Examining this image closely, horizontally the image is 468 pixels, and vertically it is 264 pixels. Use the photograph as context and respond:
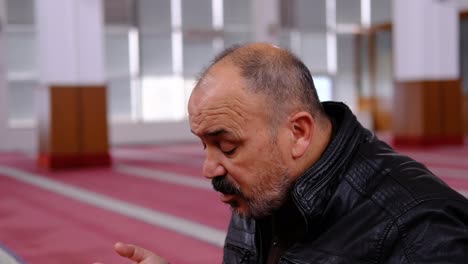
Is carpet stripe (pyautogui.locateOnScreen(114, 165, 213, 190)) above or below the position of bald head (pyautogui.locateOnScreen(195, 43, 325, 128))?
below

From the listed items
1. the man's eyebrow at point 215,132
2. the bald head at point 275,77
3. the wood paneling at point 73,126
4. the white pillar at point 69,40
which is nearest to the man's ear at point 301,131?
the bald head at point 275,77

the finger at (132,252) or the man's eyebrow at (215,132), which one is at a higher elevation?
the man's eyebrow at (215,132)

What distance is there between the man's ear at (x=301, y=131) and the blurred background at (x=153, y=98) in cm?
225

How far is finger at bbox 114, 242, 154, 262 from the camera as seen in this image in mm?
1945

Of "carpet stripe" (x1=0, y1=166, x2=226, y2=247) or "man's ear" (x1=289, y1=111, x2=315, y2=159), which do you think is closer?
"man's ear" (x1=289, y1=111, x2=315, y2=159)

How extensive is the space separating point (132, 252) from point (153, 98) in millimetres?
13178

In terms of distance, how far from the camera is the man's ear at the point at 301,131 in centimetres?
182

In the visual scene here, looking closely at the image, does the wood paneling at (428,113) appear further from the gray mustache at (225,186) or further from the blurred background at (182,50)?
the gray mustache at (225,186)

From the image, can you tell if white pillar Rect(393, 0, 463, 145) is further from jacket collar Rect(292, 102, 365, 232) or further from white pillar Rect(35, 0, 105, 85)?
jacket collar Rect(292, 102, 365, 232)

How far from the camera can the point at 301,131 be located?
1.84 metres

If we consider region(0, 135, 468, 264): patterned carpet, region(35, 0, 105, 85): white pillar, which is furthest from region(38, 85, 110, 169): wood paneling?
region(0, 135, 468, 264): patterned carpet

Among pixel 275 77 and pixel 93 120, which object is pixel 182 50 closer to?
pixel 93 120

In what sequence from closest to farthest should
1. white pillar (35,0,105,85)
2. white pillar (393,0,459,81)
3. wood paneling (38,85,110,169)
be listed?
1. white pillar (35,0,105,85)
2. wood paneling (38,85,110,169)
3. white pillar (393,0,459,81)

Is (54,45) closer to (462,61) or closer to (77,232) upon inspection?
(77,232)
